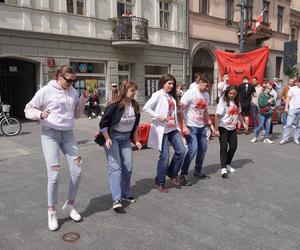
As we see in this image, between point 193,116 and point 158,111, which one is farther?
point 193,116

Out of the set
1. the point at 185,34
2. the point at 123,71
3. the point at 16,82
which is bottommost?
the point at 16,82

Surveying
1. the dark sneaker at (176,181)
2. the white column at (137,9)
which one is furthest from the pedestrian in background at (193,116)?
the white column at (137,9)

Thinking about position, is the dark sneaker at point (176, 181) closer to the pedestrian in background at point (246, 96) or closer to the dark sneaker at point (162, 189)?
the dark sneaker at point (162, 189)

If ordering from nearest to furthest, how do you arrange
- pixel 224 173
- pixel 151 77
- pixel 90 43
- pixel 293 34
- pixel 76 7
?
pixel 224 173 → pixel 76 7 → pixel 90 43 → pixel 151 77 → pixel 293 34

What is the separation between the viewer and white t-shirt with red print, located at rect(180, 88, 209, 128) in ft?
17.9

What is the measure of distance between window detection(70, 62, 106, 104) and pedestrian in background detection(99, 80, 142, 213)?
11.8m

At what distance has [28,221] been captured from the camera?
13.0 ft

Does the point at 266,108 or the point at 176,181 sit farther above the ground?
the point at 266,108

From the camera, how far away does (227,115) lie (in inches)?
230

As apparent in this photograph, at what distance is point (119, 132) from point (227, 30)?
2117 cm

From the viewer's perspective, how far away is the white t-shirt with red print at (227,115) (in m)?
5.84

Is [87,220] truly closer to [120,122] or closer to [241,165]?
[120,122]

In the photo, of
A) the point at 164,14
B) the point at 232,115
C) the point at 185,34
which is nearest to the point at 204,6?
the point at 185,34

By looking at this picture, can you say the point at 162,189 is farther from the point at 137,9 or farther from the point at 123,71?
the point at 137,9
